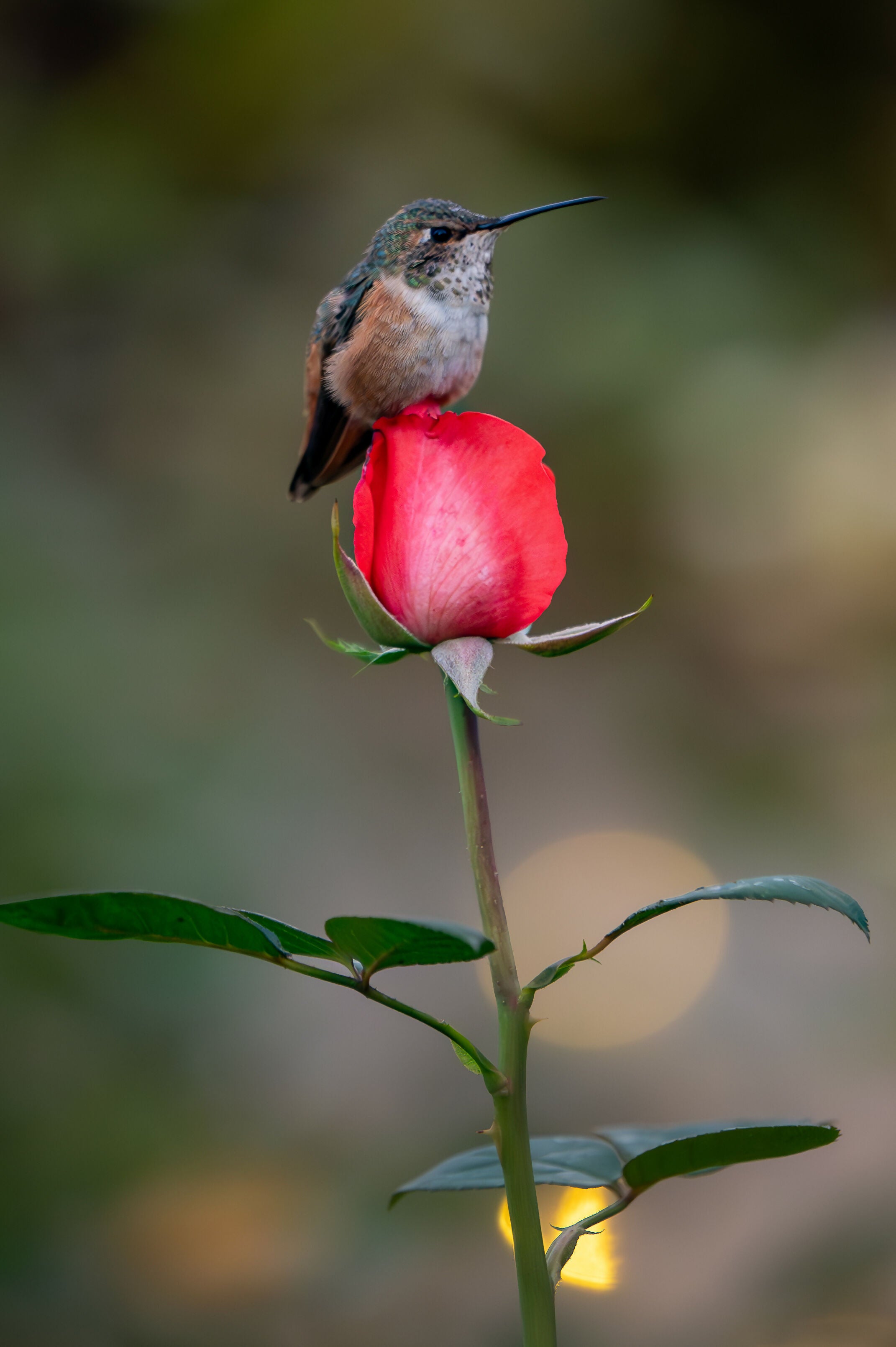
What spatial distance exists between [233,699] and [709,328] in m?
0.77

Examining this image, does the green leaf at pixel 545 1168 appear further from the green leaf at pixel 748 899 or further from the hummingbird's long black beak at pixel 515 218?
the hummingbird's long black beak at pixel 515 218

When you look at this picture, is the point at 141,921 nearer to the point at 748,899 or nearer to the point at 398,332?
the point at 748,899

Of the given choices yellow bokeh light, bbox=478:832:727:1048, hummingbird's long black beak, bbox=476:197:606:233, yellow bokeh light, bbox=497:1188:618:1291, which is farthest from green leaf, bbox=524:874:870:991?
yellow bokeh light, bbox=478:832:727:1048

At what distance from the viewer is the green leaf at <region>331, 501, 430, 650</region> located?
202mm

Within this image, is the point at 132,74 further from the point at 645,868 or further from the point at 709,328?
the point at 645,868

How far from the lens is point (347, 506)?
0.94 metres

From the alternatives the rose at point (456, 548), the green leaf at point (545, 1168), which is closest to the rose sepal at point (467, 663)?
the rose at point (456, 548)

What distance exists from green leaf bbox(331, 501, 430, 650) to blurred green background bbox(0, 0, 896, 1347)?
2.66 feet

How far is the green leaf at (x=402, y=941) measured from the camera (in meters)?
0.14

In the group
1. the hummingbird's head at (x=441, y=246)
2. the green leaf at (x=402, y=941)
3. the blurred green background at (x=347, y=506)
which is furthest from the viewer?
the blurred green background at (x=347, y=506)

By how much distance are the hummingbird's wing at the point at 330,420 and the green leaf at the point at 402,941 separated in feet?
0.66

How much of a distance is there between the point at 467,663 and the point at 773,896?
8 centimetres

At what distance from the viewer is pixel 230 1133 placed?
3.05 feet

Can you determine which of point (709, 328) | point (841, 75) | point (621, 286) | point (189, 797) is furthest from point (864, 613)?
point (189, 797)
